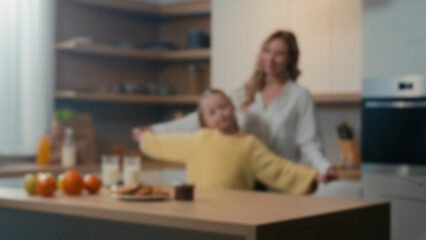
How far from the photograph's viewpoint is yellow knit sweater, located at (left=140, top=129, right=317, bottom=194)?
9.38ft

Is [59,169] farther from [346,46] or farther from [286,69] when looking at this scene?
[346,46]

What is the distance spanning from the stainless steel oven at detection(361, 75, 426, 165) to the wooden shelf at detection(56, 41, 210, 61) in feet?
4.58

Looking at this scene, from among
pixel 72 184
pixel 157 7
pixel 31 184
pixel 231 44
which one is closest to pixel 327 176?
pixel 72 184

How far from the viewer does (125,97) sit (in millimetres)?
4598

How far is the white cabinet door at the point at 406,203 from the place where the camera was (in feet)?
11.2

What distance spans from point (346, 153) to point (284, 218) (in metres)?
2.50

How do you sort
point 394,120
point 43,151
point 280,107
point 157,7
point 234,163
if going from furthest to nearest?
point 157,7 < point 43,151 < point 394,120 < point 280,107 < point 234,163

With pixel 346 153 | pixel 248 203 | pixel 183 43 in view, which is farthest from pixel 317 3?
pixel 248 203

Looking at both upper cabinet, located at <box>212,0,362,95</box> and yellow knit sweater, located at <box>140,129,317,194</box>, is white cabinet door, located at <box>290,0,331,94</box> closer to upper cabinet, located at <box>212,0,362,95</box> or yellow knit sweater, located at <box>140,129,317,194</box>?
upper cabinet, located at <box>212,0,362,95</box>

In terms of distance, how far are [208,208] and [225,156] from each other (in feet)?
3.33

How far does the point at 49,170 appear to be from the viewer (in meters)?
3.87

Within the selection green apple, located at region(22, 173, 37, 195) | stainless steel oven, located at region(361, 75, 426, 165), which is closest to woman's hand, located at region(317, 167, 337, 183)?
stainless steel oven, located at region(361, 75, 426, 165)

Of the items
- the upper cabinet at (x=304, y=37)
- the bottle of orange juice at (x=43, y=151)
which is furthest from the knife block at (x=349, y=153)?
the bottle of orange juice at (x=43, y=151)

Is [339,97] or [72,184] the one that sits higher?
[339,97]
